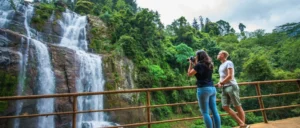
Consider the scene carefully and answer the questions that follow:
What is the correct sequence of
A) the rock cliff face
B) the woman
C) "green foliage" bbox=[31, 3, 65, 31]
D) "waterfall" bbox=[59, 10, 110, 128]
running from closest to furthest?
the woman → the rock cliff face → "waterfall" bbox=[59, 10, 110, 128] → "green foliage" bbox=[31, 3, 65, 31]

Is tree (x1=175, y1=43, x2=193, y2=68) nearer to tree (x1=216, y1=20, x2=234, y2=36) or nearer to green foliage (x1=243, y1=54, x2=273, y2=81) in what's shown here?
green foliage (x1=243, y1=54, x2=273, y2=81)

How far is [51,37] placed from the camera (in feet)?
50.1

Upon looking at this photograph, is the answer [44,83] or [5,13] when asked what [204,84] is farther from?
[5,13]

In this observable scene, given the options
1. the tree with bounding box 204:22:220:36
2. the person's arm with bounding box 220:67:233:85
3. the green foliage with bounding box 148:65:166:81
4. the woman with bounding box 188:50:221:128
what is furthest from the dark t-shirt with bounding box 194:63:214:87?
the tree with bounding box 204:22:220:36

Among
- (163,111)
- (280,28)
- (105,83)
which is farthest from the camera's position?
(280,28)

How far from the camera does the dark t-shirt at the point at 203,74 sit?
2.79m

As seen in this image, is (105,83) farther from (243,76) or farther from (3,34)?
(243,76)

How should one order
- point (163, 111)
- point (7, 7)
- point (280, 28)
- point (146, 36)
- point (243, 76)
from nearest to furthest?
point (7, 7)
point (163, 111)
point (243, 76)
point (146, 36)
point (280, 28)

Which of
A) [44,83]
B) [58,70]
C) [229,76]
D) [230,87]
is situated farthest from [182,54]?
[229,76]

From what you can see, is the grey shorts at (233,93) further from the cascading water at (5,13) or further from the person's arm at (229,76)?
the cascading water at (5,13)

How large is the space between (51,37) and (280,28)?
1130 inches

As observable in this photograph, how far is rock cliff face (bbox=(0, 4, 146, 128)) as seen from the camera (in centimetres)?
1084

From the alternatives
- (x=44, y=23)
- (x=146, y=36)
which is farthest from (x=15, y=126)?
(x=146, y=36)

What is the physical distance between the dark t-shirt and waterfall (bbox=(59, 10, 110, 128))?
10204 mm
